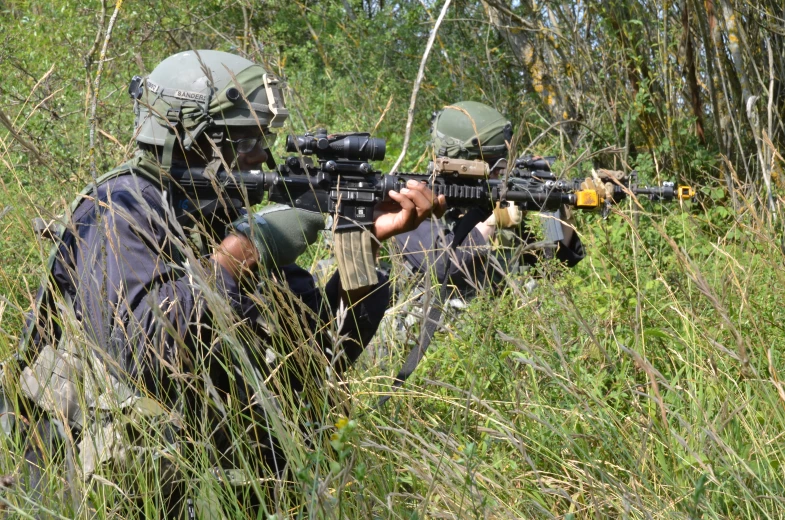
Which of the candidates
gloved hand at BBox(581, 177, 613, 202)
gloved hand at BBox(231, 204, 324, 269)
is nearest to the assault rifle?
gloved hand at BBox(231, 204, 324, 269)

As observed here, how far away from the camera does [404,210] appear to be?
276cm

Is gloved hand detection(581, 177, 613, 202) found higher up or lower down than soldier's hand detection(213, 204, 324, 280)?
lower down

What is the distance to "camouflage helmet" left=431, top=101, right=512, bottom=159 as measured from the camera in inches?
176

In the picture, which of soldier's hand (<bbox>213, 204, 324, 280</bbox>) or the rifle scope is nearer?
soldier's hand (<bbox>213, 204, 324, 280</bbox>)

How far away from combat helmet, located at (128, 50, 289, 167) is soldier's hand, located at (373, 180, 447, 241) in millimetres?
474

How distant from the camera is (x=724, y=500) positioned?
173 cm

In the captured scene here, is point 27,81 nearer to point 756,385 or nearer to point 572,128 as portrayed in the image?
point 572,128

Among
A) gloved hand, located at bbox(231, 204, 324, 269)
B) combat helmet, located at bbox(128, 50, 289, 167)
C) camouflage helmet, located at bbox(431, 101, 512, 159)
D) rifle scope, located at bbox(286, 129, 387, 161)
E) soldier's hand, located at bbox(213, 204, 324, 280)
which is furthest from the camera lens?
camouflage helmet, located at bbox(431, 101, 512, 159)

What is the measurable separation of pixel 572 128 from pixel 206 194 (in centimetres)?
466

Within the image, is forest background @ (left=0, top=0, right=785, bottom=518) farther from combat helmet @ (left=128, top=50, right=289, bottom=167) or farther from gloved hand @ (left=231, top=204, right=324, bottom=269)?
gloved hand @ (left=231, top=204, right=324, bottom=269)

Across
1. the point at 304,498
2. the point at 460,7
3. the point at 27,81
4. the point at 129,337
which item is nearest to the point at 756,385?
the point at 304,498

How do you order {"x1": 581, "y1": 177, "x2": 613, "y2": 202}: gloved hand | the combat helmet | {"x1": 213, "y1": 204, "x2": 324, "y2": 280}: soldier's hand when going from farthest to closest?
{"x1": 581, "y1": 177, "x2": 613, "y2": 202}: gloved hand → the combat helmet → {"x1": 213, "y1": 204, "x2": 324, "y2": 280}: soldier's hand

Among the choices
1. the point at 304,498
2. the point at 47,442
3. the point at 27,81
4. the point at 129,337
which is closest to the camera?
the point at 304,498

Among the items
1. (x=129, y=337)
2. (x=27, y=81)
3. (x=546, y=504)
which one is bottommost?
(x=546, y=504)
